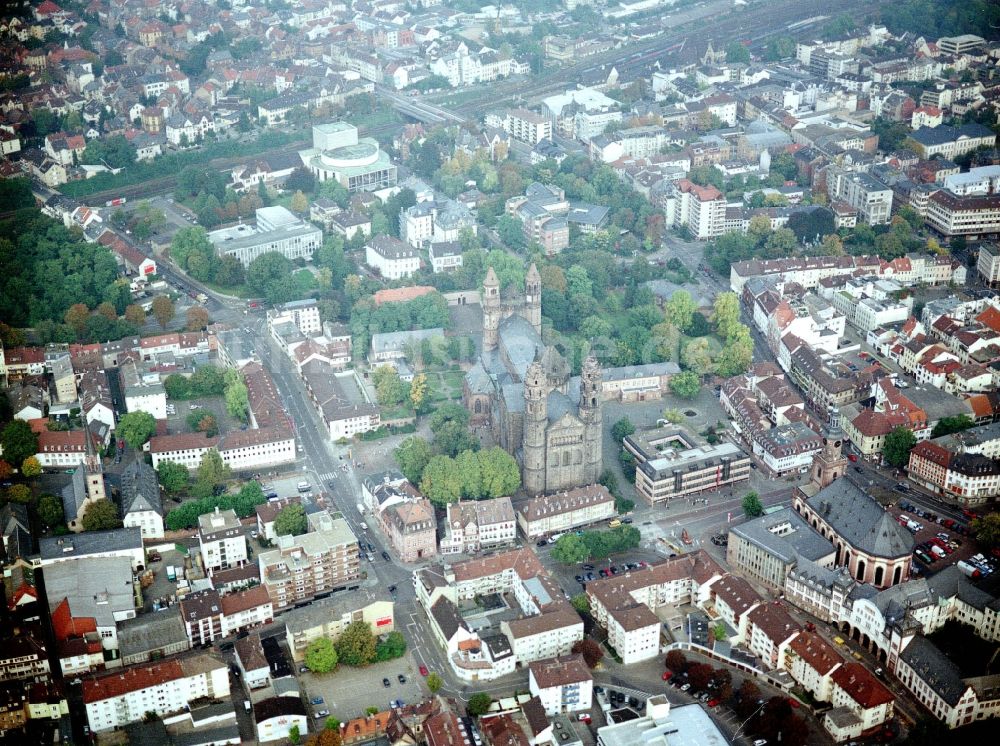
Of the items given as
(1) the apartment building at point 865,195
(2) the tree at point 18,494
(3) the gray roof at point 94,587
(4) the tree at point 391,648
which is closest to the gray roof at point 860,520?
(4) the tree at point 391,648

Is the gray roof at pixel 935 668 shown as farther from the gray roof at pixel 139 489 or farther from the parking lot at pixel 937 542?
the gray roof at pixel 139 489

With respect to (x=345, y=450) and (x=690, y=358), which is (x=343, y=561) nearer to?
(x=345, y=450)

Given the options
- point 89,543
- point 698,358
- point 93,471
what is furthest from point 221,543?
point 698,358

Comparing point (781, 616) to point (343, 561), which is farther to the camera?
point (343, 561)

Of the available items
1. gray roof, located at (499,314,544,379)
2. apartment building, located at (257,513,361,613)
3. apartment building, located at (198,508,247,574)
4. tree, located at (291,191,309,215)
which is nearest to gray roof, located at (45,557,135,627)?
apartment building, located at (198,508,247,574)

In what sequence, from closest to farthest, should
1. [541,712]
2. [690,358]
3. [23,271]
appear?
[541,712], [690,358], [23,271]

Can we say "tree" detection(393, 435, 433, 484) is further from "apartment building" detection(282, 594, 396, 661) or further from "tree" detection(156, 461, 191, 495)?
"tree" detection(156, 461, 191, 495)

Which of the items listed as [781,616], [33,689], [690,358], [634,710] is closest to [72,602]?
[33,689]
